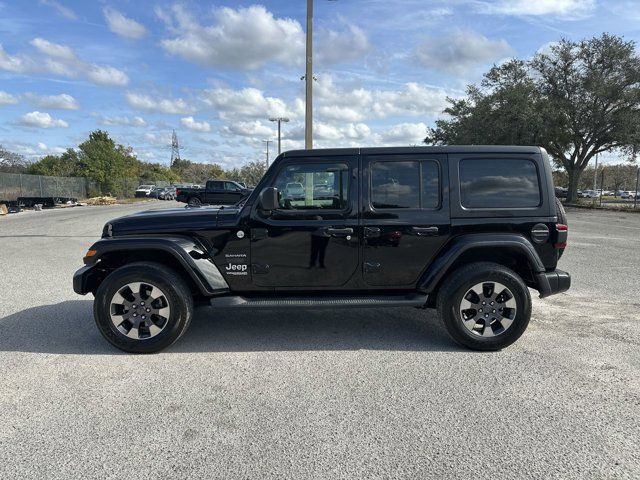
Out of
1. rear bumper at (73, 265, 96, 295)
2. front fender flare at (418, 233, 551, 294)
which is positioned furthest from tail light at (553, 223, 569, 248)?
rear bumper at (73, 265, 96, 295)

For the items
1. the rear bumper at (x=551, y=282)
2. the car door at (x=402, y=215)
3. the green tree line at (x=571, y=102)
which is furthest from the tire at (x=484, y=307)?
the green tree line at (x=571, y=102)

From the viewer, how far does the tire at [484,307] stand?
4047 millimetres

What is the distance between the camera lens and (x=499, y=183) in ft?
13.9

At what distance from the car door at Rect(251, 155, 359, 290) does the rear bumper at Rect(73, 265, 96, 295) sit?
1.58 metres

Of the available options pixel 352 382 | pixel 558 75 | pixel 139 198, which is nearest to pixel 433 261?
pixel 352 382

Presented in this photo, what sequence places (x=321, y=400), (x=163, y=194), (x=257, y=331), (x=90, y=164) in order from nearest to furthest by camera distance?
(x=321, y=400) → (x=257, y=331) → (x=90, y=164) → (x=163, y=194)

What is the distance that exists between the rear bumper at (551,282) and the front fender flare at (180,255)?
2996 millimetres

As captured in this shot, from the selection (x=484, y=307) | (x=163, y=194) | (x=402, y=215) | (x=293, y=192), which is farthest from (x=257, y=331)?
(x=163, y=194)

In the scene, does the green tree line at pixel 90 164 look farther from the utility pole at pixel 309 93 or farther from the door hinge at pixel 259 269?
the door hinge at pixel 259 269

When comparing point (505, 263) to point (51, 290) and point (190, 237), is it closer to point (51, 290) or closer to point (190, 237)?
point (190, 237)

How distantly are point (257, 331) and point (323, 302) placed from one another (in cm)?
96

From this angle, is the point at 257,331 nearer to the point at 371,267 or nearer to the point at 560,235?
the point at 371,267

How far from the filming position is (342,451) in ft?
8.54

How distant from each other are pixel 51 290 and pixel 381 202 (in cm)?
512
